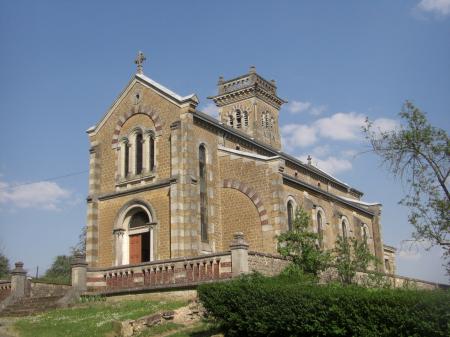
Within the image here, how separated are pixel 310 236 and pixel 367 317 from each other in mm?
10521

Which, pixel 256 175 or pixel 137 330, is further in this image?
pixel 256 175

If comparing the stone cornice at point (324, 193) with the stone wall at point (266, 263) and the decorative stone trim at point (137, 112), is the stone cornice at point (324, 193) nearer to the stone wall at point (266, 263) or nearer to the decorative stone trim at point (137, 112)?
the decorative stone trim at point (137, 112)

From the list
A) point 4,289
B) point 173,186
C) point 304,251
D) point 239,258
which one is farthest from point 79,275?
point 304,251

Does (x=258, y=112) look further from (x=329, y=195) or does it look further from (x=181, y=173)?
(x=181, y=173)

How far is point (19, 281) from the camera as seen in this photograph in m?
27.4

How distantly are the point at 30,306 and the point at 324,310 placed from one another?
17009 mm

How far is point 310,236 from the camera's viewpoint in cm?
2342

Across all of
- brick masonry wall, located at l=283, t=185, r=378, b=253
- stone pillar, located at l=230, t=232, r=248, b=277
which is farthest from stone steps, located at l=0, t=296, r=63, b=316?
brick masonry wall, located at l=283, t=185, r=378, b=253

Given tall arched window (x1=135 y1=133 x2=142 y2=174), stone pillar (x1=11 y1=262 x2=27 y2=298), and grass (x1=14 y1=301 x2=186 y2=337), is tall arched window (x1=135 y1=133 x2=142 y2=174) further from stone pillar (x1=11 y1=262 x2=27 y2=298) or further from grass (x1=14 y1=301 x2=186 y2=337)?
grass (x1=14 y1=301 x2=186 y2=337)

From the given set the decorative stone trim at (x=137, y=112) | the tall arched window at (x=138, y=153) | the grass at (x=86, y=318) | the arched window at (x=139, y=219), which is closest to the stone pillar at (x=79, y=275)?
the grass at (x=86, y=318)

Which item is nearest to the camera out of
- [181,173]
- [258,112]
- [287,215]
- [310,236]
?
[310,236]

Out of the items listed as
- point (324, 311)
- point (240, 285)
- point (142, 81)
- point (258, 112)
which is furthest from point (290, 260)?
point (258, 112)

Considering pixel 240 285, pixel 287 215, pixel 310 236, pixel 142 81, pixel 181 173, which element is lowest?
pixel 240 285

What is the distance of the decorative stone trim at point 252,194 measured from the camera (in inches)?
1160
